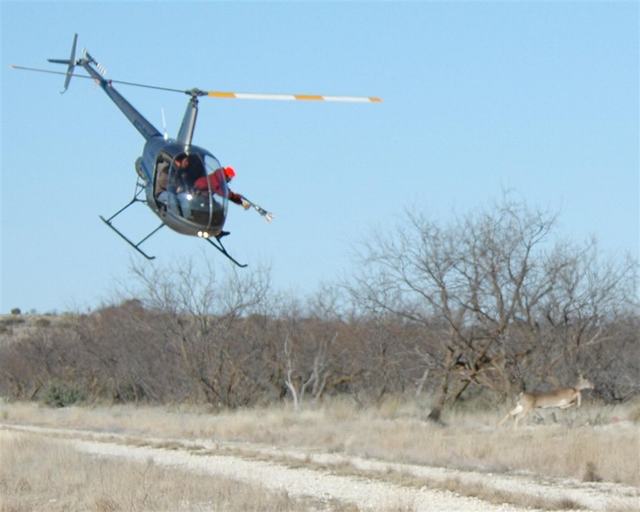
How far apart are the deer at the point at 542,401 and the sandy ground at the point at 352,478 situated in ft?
17.3

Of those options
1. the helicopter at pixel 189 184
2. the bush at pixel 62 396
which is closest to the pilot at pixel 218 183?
the helicopter at pixel 189 184

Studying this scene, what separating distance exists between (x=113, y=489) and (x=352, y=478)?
3916mm

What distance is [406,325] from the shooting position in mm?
31469

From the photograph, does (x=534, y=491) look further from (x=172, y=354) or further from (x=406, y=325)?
(x=172, y=354)

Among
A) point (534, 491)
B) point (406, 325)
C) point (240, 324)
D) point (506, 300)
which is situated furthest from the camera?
point (240, 324)

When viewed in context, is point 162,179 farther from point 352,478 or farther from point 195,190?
point 352,478

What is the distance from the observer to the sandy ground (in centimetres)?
1506

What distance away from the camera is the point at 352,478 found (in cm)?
1808

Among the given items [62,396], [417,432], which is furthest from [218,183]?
[62,396]

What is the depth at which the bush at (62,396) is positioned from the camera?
42625mm

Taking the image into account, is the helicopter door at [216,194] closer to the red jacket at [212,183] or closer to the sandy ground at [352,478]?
the red jacket at [212,183]

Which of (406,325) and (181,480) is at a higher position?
(406,325)

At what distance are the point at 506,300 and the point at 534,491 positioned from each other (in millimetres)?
13052

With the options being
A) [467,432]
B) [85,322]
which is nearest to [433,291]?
[467,432]
